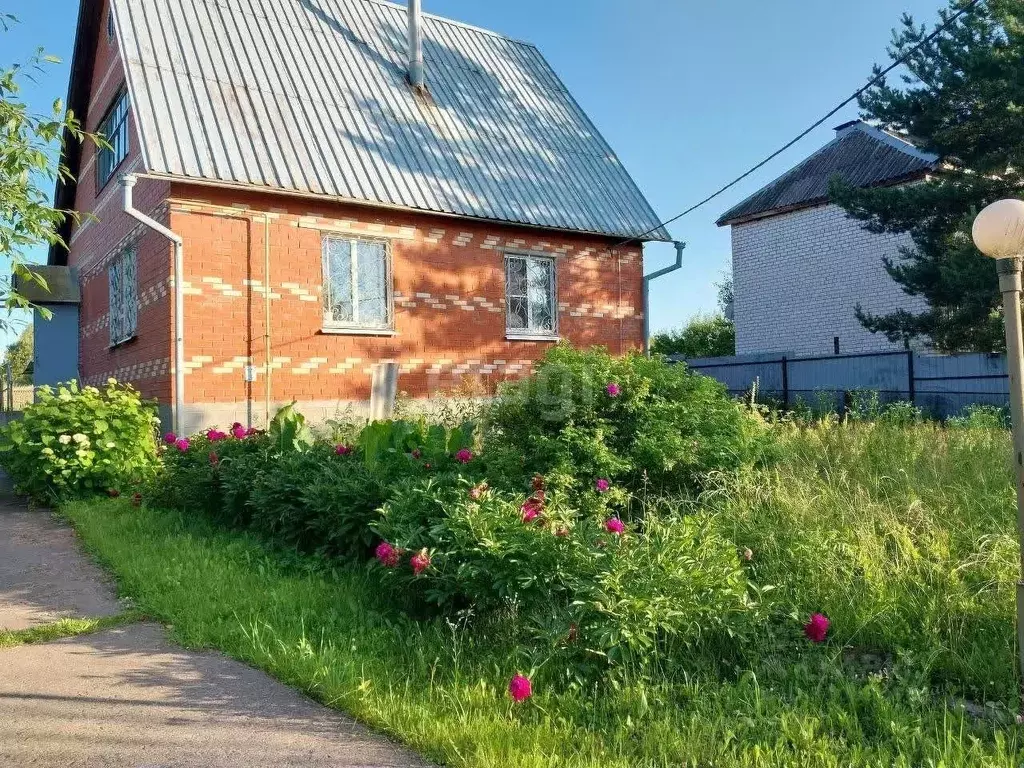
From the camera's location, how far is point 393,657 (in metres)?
3.65

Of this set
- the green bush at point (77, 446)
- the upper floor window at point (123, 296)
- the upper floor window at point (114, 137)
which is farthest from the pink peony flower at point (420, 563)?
the upper floor window at point (114, 137)

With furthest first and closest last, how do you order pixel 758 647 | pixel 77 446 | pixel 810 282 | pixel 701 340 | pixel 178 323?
pixel 701 340
pixel 810 282
pixel 178 323
pixel 77 446
pixel 758 647

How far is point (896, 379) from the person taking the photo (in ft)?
50.6

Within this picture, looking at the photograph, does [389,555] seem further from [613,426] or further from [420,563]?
[613,426]

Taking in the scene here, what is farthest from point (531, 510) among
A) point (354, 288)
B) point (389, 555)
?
point (354, 288)

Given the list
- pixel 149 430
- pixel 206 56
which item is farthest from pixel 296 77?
pixel 149 430

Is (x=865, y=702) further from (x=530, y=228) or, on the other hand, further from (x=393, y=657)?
(x=530, y=228)

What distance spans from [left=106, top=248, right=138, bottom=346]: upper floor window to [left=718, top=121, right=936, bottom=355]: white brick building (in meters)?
16.0

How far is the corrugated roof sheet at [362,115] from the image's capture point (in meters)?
10.1

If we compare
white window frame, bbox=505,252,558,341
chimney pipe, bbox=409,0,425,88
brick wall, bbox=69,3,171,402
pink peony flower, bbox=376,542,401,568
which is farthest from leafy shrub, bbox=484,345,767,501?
chimney pipe, bbox=409,0,425,88

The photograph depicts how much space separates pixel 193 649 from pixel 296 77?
32.3 feet

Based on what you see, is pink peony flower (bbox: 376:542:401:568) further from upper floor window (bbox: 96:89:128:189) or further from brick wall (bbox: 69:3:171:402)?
upper floor window (bbox: 96:89:128:189)

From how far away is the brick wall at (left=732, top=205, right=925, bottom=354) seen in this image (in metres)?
19.5

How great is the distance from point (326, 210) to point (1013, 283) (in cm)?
880
